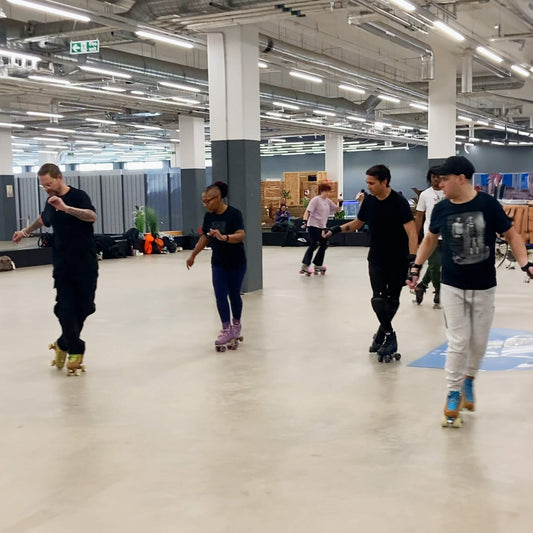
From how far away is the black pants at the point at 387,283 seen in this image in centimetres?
565

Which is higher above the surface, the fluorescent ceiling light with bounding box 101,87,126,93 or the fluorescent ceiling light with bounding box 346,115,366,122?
the fluorescent ceiling light with bounding box 101,87,126,93

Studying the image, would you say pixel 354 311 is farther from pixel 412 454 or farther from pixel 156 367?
pixel 412 454

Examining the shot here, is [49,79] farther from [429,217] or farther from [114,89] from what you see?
[429,217]

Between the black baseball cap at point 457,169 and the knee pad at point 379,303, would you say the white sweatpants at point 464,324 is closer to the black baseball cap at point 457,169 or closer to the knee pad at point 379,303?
the black baseball cap at point 457,169

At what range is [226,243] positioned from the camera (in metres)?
6.07

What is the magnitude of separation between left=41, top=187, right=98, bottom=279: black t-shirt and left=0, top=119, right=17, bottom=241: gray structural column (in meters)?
18.1

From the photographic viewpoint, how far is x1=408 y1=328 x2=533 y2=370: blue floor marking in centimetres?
563

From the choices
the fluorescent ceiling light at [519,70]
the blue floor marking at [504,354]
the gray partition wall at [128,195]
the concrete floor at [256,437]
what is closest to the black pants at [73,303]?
the concrete floor at [256,437]

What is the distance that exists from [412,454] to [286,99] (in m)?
14.1

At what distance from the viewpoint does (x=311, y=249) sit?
12.3 metres

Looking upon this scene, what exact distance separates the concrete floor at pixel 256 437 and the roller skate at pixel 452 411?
0.08 meters

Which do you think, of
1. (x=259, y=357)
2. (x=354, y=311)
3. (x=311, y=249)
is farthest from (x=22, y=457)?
(x=311, y=249)

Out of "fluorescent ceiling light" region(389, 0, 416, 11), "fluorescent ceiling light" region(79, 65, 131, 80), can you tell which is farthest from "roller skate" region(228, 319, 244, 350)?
"fluorescent ceiling light" region(79, 65, 131, 80)

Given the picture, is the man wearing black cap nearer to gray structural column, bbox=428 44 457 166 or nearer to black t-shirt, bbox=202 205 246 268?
black t-shirt, bbox=202 205 246 268
